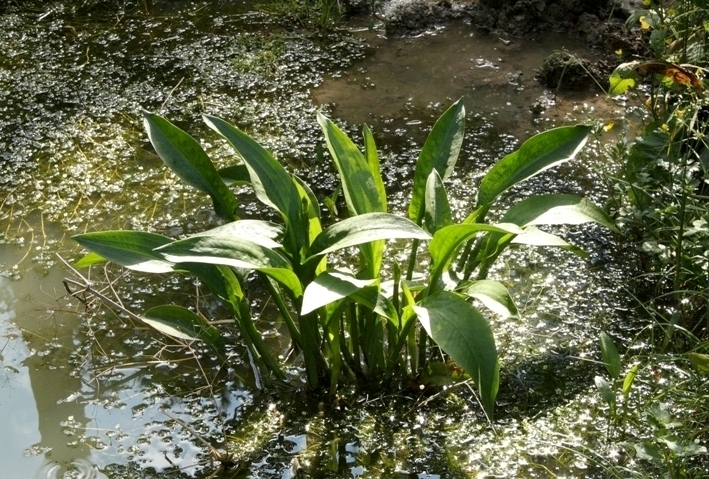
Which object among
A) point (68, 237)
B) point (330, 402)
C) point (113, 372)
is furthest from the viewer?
point (68, 237)

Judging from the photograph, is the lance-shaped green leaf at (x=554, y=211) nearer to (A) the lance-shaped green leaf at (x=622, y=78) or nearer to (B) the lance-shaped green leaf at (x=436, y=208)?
(B) the lance-shaped green leaf at (x=436, y=208)

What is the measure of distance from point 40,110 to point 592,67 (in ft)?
7.63

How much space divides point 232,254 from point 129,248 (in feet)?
0.89

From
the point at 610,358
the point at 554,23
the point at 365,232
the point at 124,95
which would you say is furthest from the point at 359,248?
the point at 554,23

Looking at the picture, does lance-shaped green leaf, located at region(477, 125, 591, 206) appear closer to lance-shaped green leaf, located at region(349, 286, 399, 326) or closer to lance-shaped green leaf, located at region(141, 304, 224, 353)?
lance-shaped green leaf, located at region(349, 286, 399, 326)

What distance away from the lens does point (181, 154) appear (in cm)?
205

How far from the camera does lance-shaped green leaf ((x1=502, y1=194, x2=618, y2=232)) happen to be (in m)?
2.00

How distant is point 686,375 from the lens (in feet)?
6.92

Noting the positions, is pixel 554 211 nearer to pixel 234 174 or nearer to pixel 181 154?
pixel 234 174

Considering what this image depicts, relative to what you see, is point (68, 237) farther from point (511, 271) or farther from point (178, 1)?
point (178, 1)

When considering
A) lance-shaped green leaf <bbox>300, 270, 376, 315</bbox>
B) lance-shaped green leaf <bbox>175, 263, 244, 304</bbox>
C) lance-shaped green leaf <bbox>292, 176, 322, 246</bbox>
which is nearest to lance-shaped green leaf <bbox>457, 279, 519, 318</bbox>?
lance-shaped green leaf <bbox>300, 270, 376, 315</bbox>

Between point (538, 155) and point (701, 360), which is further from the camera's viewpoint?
point (538, 155)

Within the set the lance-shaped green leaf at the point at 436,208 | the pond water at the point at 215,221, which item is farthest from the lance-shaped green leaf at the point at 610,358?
the lance-shaped green leaf at the point at 436,208

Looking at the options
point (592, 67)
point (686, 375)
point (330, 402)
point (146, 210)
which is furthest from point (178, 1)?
point (686, 375)
